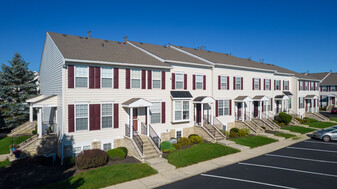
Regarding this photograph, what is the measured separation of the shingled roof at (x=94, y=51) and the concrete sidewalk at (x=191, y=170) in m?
8.86

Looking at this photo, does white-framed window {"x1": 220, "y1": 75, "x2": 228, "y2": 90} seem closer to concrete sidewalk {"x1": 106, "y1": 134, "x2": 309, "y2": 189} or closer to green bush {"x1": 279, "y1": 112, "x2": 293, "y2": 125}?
concrete sidewalk {"x1": 106, "y1": 134, "x2": 309, "y2": 189}

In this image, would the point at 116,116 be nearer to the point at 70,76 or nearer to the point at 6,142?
the point at 70,76

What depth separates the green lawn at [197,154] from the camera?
13.9 metres

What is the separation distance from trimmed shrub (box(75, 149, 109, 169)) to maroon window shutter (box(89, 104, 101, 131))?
215 centimetres

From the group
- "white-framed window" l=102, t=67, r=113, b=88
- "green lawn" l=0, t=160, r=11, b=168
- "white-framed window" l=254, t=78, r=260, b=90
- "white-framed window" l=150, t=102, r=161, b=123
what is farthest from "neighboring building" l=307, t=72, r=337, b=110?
"green lawn" l=0, t=160, r=11, b=168

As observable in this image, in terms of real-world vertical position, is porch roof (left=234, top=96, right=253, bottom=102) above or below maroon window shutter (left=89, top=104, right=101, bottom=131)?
above

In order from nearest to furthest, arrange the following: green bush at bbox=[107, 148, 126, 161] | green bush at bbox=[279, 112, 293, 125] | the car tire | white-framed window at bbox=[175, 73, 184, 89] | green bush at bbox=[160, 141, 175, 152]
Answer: green bush at bbox=[107, 148, 126, 161]
green bush at bbox=[160, 141, 175, 152]
white-framed window at bbox=[175, 73, 184, 89]
the car tire
green bush at bbox=[279, 112, 293, 125]

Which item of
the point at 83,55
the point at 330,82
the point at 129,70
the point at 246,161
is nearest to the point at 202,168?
the point at 246,161

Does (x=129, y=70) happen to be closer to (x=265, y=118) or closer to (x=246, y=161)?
(x=246, y=161)

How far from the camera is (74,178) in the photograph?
11211mm

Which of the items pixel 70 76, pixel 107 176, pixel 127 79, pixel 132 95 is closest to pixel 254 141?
pixel 132 95

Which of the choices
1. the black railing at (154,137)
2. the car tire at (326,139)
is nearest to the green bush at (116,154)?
the black railing at (154,137)

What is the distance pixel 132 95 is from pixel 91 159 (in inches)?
235

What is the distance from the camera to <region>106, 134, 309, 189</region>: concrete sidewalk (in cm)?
1079
